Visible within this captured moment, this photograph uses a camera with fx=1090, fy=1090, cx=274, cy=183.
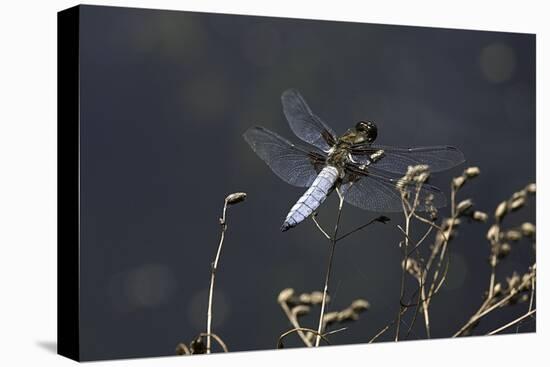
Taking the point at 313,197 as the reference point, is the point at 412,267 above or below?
below

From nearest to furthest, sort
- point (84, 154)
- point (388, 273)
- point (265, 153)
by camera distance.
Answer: point (84, 154)
point (265, 153)
point (388, 273)

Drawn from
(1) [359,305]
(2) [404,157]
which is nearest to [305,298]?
(1) [359,305]

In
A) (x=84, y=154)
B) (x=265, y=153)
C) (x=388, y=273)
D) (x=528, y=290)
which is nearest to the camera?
(x=84, y=154)

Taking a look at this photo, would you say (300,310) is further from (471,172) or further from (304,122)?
(471,172)

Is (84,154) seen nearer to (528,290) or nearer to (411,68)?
(411,68)

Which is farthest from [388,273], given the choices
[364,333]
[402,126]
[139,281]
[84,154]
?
[84,154]

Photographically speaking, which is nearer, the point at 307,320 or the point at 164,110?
the point at 164,110

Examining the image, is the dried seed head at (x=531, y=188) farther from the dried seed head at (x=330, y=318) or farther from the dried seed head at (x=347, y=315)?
the dried seed head at (x=330, y=318)

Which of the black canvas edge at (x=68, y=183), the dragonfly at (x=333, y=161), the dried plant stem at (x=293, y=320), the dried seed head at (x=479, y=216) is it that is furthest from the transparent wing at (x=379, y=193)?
the black canvas edge at (x=68, y=183)

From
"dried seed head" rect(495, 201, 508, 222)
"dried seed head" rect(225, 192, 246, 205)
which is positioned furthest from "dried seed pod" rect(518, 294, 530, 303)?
"dried seed head" rect(225, 192, 246, 205)
